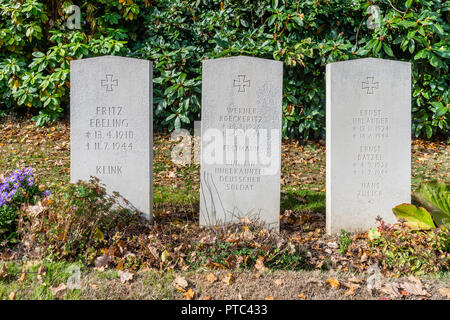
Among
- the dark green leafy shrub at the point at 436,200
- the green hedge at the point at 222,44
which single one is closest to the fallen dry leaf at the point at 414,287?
the dark green leafy shrub at the point at 436,200

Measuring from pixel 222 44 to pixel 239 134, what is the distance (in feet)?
11.6

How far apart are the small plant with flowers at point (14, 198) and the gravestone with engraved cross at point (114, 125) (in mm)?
458

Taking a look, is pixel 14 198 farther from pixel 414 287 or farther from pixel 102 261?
pixel 414 287

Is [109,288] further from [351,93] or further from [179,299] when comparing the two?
[351,93]

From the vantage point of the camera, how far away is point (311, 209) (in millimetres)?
5152

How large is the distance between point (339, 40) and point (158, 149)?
4171 millimetres

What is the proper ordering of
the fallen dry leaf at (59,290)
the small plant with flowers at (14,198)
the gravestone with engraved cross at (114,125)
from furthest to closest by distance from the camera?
the gravestone with engraved cross at (114,125) → the small plant with flowers at (14,198) → the fallen dry leaf at (59,290)

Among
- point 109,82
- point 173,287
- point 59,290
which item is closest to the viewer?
point 59,290

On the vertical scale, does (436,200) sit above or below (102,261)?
above

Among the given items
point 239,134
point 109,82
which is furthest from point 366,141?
point 109,82

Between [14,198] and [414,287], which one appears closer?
[414,287]

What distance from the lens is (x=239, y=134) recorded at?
14.1 feet

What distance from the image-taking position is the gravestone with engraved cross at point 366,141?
4273mm

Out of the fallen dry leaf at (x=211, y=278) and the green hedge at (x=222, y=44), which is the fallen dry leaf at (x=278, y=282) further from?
the green hedge at (x=222, y=44)
